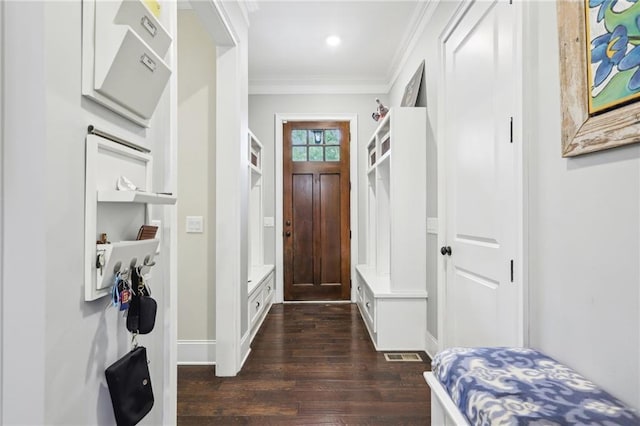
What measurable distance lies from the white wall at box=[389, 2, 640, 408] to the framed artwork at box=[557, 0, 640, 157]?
60 mm

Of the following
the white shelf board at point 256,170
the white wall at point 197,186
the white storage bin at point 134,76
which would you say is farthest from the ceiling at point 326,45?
the white storage bin at point 134,76

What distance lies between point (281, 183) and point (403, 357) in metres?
2.55

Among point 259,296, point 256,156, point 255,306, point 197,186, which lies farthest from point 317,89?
point 255,306

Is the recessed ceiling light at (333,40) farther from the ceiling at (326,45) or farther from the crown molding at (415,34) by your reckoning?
the crown molding at (415,34)

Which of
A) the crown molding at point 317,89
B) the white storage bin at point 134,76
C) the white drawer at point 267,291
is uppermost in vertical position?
the crown molding at point 317,89

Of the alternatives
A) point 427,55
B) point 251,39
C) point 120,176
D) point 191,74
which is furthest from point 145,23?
point 251,39

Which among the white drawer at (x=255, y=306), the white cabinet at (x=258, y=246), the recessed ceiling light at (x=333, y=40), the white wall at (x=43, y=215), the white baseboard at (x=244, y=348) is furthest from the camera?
the white cabinet at (x=258, y=246)

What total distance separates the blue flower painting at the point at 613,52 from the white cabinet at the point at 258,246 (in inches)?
105

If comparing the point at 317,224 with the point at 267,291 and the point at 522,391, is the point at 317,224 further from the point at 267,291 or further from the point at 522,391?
the point at 522,391

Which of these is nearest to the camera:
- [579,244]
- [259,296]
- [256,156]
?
[579,244]

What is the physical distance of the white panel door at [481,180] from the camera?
151 cm

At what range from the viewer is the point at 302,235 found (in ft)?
13.8

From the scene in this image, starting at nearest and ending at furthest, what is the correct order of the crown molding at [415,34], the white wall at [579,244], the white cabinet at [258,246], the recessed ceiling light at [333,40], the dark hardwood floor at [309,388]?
→ the white wall at [579,244] → the dark hardwood floor at [309,388] → the crown molding at [415,34] → the recessed ceiling light at [333,40] → the white cabinet at [258,246]

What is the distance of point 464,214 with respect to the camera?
1.97 m
